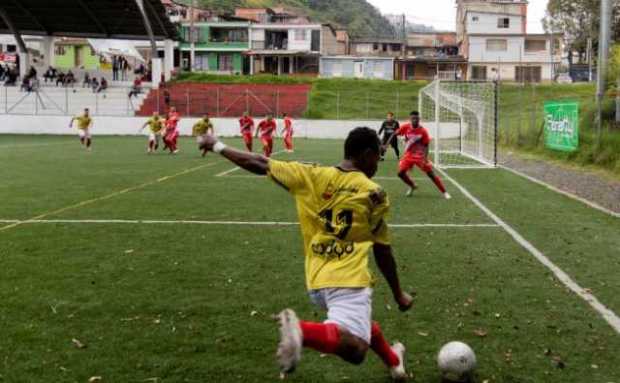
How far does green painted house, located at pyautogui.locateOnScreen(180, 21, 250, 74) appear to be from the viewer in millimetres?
81375

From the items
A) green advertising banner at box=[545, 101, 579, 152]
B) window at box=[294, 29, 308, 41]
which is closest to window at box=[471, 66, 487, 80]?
window at box=[294, 29, 308, 41]

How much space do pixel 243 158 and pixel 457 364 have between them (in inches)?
74.8

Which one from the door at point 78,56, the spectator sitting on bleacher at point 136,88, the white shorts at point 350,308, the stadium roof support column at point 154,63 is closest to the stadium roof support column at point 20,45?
the spectator sitting on bleacher at point 136,88

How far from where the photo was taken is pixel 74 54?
93.8m

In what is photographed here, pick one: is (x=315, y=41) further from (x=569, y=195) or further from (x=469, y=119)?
(x=569, y=195)

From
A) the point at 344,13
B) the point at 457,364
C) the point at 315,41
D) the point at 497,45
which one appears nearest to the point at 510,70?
the point at 497,45

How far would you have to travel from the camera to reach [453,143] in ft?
123

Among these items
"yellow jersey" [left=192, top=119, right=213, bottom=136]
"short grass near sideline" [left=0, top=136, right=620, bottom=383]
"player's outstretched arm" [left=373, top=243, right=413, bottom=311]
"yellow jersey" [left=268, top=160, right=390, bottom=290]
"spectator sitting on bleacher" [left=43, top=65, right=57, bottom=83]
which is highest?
"spectator sitting on bleacher" [left=43, top=65, right=57, bottom=83]

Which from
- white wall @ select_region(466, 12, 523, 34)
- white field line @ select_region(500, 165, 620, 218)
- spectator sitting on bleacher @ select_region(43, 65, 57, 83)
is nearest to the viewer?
white field line @ select_region(500, 165, 620, 218)

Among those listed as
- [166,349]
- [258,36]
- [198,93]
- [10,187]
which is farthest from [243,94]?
[166,349]

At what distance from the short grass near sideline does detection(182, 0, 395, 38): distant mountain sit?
4465 inches

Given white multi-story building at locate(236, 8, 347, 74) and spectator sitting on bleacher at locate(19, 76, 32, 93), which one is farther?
white multi-story building at locate(236, 8, 347, 74)

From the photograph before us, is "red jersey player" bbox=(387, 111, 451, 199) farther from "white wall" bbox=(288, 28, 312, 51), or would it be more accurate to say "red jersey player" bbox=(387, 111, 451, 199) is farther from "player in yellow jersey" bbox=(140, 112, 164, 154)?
"white wall" bbox=(288, 28, 312, 51)

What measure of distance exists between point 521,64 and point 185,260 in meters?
68.9
